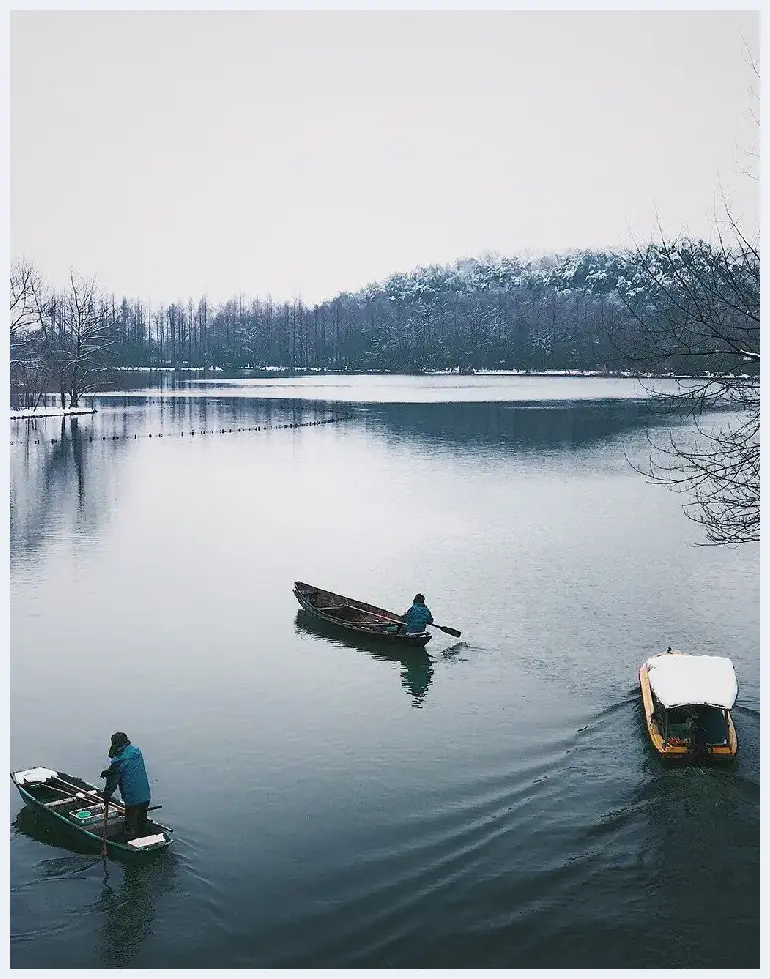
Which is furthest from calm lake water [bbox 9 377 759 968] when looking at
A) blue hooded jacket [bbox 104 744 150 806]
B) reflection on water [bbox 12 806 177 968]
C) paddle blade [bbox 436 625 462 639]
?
blue hooded jacket [bbox 104 744 150 806]

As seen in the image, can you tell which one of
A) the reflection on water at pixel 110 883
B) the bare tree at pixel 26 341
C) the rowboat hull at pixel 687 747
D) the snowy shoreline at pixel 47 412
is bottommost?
the reflection on water at pixel 110 883

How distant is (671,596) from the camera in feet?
99.2

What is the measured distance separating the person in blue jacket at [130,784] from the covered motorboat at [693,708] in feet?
30.1

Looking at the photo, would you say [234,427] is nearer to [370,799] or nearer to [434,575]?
[434,575]

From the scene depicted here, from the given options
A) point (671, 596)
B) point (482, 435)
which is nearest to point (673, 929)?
point (671, 596)

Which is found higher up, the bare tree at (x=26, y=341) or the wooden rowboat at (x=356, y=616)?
the bare tree at (x=26, y=341)

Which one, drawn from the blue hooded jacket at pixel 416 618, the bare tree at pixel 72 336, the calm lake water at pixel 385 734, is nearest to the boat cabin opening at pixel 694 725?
the calm lake water at pixel 385 734

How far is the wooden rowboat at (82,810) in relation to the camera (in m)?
15.1

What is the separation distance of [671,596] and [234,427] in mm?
61291

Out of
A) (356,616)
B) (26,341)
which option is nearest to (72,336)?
(26,341)

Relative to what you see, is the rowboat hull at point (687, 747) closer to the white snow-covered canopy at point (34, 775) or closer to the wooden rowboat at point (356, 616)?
the wooden rowboat at point (356, 616)

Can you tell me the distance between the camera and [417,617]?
25.2m

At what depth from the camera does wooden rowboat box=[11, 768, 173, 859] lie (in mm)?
15086
